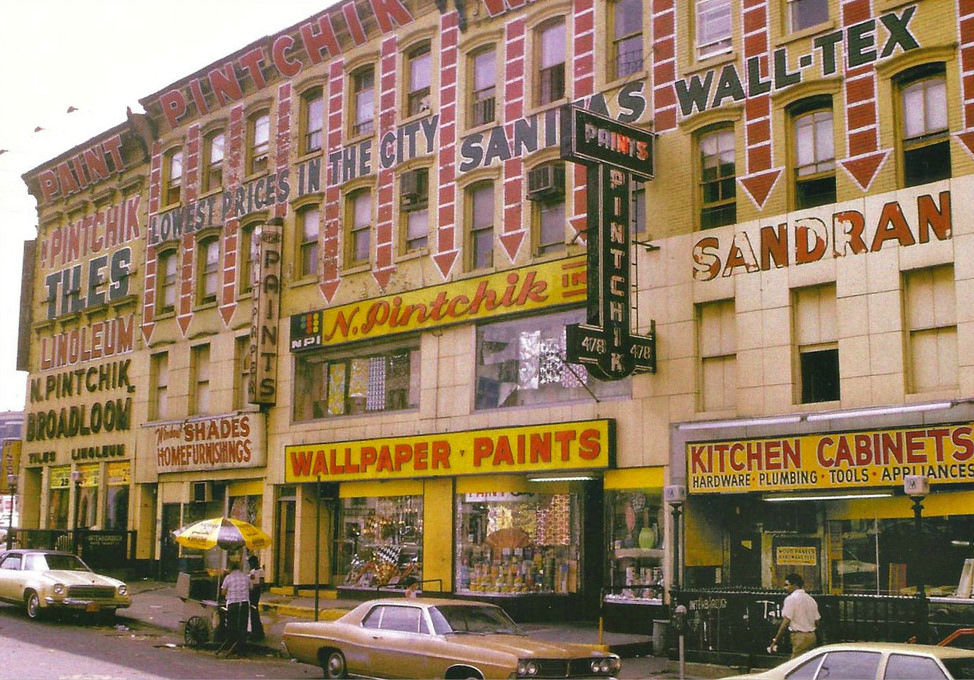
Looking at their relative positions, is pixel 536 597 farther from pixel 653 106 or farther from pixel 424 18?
pixel 424 18

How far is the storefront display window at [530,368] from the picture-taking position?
2444 cm

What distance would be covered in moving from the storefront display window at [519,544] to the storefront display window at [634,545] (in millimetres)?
1621

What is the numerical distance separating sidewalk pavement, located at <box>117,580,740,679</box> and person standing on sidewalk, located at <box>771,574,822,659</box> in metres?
1.67

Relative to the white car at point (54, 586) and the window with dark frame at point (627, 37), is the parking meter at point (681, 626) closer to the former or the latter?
the window with dark frame at point (627, 37)

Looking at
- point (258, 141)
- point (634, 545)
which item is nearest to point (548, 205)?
point (634, 545)

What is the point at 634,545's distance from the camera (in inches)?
916

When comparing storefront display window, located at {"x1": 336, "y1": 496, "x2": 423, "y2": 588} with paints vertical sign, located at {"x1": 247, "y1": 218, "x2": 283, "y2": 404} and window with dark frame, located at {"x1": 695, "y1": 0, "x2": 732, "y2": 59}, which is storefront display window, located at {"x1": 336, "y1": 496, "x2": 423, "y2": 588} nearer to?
paints vertical sign, located at {"x1": 247, "y1": 218, "x2": 283, "y2": 404}

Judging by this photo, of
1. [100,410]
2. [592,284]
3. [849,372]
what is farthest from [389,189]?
[100,410]

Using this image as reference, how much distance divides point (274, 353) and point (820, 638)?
19.3 m

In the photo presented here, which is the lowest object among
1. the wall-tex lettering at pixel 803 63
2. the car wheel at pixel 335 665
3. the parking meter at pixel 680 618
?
the car wheel at pixel 335 665

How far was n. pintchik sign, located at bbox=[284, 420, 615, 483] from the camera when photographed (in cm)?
2366

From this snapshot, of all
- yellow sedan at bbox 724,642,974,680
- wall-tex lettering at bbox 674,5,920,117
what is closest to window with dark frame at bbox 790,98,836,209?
wall-tex lettering at bbox 674,5,920,117

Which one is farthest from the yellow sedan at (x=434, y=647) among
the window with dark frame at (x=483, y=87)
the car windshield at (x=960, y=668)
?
the window with dark frame at (x=483, y=87)

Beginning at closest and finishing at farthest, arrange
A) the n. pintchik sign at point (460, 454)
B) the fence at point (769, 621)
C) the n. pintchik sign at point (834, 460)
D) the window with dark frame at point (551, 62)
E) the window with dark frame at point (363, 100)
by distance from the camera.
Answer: the fence at point (769, 621)
the n. pintchik sign at point (834, 460)
the n. pintchik sign at point (460, 454)
the window with dark frame at point (551, 62)
the window with dark frame at point (363, 100)
